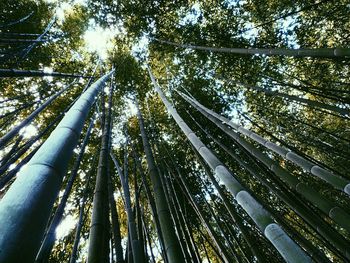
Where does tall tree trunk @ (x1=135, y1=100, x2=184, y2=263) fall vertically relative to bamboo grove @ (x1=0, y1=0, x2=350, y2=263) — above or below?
below

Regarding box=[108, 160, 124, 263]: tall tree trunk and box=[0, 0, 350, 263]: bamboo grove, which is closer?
box=[108, 160, 124, 263]: tall tree trunk

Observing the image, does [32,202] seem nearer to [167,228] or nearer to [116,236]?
[167,228]

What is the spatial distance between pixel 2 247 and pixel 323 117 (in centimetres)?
984

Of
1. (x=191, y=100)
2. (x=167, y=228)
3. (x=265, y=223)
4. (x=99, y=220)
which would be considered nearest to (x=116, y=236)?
(x=99, y=220)

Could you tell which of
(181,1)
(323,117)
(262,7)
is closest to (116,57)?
(181,1)

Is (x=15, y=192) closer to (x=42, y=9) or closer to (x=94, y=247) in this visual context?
(x=94, y=247)

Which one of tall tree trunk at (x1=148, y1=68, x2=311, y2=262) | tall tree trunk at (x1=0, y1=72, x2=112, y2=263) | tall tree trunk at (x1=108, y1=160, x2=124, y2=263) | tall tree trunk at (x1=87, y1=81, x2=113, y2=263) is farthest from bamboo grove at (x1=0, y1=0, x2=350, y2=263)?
tall tree trunk at (x1=0, y1=72, x2=112, y2=263)

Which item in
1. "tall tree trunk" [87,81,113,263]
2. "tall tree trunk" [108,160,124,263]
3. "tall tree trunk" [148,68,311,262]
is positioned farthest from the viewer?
"tall tree trunk" [108,160,124,263]

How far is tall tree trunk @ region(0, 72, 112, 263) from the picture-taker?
721mm

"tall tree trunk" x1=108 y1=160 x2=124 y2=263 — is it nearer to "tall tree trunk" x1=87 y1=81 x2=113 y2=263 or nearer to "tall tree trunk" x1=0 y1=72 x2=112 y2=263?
"tall tree trunk" x1=87 y1=81 x2=113 y2=263

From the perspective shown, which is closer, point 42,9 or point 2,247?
point 2,247

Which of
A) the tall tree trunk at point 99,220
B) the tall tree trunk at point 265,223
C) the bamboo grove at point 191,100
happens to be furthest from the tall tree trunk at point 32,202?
the bamboo grove at point 191,100

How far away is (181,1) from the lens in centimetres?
670

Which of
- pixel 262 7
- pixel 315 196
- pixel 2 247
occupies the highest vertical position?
pixel 262 7
